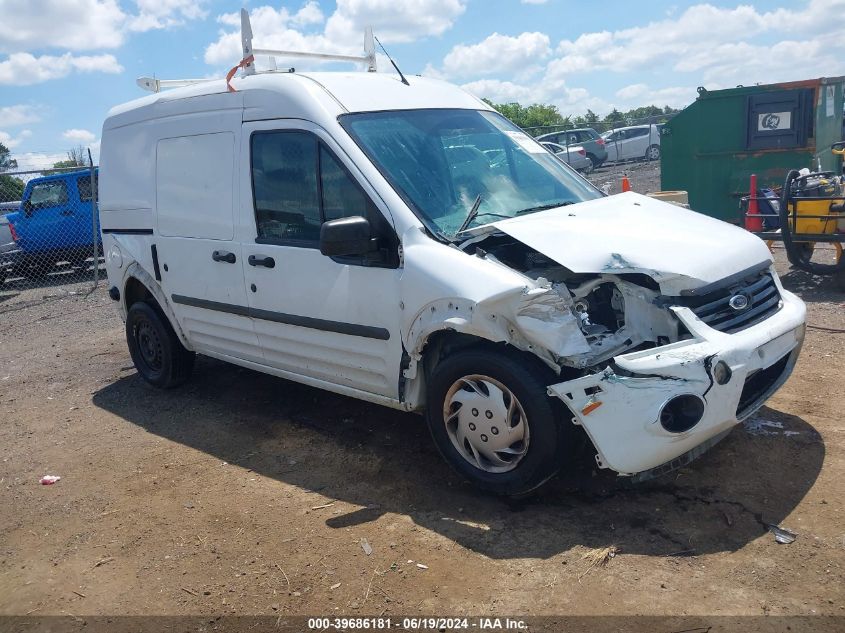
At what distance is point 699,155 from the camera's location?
11.7m

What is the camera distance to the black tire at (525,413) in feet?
11.5

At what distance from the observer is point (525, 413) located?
3566 millimetres

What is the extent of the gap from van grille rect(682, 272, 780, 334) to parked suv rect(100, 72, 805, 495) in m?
0.01

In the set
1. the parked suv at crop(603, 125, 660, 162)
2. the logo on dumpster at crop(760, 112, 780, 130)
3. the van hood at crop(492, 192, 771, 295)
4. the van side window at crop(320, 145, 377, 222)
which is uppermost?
the parked suv at crop(603, 125, 660, 162)

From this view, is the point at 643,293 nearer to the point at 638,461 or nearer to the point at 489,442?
the point at 638,461

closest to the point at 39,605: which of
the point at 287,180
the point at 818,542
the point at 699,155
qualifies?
the point at 287,180

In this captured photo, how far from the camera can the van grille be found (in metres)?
3.57

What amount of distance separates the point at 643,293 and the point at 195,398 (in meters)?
3.99

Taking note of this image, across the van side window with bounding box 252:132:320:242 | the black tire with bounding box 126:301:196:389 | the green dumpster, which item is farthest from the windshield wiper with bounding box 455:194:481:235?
the green dumpster

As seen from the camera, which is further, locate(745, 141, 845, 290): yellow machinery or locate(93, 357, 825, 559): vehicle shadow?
locate(745, 141, 845, 290): yellow machinery

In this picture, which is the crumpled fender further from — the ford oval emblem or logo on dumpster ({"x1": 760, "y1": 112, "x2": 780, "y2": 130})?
logo on dumpster ({"x1": 760, "y1": 112, "x2": 780, "y2": 130})

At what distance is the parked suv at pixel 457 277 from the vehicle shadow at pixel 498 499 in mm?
236

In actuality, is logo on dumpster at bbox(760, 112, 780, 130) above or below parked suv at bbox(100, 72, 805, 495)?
above

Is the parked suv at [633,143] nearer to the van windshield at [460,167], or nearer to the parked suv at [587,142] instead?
the parked suv at [587,142]
